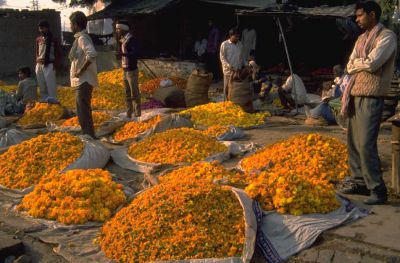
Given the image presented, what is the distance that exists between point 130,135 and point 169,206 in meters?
4.67

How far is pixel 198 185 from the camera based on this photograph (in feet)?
16.9

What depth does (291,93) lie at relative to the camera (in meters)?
12.0

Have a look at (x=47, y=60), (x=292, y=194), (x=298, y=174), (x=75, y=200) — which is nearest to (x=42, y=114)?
(x=47, y=60)

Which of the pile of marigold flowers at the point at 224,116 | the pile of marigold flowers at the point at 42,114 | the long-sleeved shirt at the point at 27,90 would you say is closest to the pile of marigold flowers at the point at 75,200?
the pile of marigold flowers at the point at 224,116

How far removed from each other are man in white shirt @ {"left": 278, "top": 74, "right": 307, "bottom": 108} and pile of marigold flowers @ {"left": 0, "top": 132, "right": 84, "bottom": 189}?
226 inches

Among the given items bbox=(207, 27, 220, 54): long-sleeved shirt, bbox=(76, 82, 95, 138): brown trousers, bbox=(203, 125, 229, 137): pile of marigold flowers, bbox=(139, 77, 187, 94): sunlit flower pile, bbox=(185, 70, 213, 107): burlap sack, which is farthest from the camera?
bbox=(207, 27, 220, 54): long-sleeved shirt

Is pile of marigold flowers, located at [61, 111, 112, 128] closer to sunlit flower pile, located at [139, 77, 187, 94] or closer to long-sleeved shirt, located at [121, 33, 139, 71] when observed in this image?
long-sleeved shirt, located at [121, 33, 139, 71]

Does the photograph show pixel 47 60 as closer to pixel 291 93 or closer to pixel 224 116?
pixel 224 116

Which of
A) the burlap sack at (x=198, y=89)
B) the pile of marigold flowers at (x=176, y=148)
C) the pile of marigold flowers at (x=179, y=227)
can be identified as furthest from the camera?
the burlap sack at (x=198, y=89)

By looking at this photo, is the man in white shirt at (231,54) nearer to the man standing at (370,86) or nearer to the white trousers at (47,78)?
the white trousers at (47,78)

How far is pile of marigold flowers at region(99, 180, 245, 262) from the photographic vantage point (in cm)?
451

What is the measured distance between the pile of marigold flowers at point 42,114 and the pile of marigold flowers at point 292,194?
686 centimetres

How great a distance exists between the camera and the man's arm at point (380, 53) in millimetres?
5215

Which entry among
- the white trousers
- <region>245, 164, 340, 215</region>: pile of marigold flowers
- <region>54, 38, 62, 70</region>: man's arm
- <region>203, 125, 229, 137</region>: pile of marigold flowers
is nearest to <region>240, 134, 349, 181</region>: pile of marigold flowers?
<region>245, 164, 340, 215</region>: pile of marigold flowers
